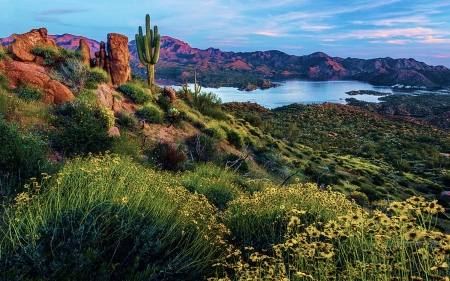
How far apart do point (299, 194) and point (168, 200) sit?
258 cm

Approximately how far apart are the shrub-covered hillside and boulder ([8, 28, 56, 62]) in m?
0.73

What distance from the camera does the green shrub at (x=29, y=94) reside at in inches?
457

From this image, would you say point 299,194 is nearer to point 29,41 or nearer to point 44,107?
point 44,107

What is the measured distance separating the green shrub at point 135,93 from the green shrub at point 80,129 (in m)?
5.01

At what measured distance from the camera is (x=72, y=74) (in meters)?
14.7

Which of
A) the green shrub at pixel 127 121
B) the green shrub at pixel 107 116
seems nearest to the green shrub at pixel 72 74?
the green shrub at pixel 127 121

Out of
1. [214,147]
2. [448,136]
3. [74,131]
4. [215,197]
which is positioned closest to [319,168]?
[214,147]

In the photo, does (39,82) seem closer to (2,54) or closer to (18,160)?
(2,54)

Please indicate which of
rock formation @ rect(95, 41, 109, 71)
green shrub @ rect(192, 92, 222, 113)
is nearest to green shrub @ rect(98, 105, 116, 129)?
rock formation @ rect(95, 41, 109, 71)

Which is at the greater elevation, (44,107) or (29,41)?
(29,41)

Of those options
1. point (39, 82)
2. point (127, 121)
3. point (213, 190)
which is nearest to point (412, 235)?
point (213, 190)

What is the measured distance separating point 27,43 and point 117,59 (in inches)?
183

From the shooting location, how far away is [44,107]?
11438 millimetres

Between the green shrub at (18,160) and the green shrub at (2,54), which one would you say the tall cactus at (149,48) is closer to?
the green shrub at (2,54)
